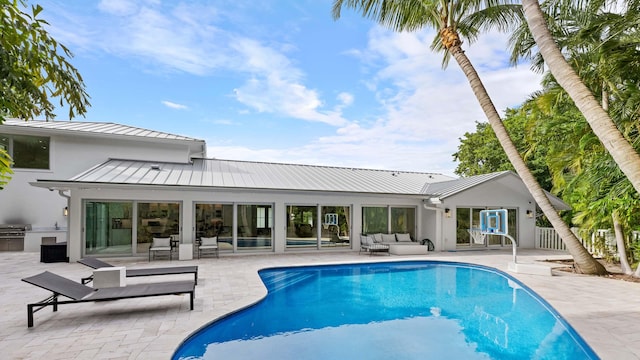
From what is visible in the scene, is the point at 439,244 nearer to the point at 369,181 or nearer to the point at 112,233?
the point at 369,181

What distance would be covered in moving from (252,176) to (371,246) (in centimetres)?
599

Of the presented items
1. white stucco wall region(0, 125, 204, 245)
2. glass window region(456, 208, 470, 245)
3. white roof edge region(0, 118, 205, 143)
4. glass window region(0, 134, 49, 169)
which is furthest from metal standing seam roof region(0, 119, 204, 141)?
glass window region(456, 208, 470, 245)

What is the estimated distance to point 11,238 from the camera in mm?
14977

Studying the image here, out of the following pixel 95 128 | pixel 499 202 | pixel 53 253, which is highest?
pixel 95 128

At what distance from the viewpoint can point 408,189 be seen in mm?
17141

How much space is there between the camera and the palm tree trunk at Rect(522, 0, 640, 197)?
447 centimetres

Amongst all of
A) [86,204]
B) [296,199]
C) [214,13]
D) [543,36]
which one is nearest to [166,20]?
[214,13]

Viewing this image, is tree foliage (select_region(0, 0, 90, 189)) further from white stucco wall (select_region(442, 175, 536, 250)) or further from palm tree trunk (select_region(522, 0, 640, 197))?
white stucco wall (select_region(442, 175, 536, 250))

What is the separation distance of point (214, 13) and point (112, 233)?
8599 mm

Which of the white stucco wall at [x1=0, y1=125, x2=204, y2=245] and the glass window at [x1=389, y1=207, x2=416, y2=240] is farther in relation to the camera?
the glass window at [x1=389, y1=207, x2=416, y2=240]

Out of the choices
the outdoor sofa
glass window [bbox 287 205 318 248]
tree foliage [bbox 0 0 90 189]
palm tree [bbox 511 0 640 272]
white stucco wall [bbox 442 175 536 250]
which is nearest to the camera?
tree foliage [bbox 0 0 90 189]

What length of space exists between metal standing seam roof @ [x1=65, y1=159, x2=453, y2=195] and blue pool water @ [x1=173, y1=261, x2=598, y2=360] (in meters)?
5.03

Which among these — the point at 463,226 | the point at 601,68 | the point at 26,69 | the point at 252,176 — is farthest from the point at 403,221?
the point at 26,69

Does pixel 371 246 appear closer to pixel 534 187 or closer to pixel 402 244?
pixel 402 244
